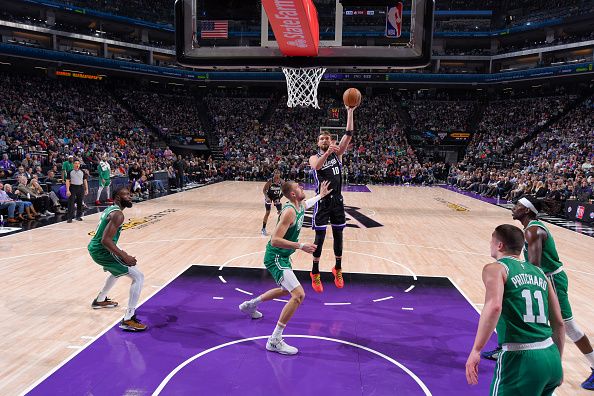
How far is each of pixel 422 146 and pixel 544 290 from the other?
33.5 m

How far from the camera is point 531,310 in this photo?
2664mm

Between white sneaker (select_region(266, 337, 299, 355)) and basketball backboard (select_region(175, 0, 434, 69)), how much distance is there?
616 cm

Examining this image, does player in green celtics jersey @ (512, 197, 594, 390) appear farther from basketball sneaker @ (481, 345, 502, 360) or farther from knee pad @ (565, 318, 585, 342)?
basketball sneaker @ (481, 345, 502, 360)

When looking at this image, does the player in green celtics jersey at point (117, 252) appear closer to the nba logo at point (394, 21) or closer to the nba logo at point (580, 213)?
the nba logo at point (394, 21)

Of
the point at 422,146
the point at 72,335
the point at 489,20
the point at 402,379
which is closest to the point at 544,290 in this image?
the point at 402,379

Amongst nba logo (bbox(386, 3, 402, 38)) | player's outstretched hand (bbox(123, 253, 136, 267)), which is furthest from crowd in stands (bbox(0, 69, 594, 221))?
player's outstretched hand (bbox(123, 253, 136, 267))

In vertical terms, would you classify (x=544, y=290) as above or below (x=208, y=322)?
above

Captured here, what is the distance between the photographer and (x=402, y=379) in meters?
4.17

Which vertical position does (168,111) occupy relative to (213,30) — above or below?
below

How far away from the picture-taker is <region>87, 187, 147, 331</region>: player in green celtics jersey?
5082 mm

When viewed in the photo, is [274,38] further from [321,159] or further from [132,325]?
[132,325]

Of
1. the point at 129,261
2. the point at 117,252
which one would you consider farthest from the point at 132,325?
the point at 117,252

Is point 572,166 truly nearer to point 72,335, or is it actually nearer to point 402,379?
point 402,379

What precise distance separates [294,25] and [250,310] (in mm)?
5434
